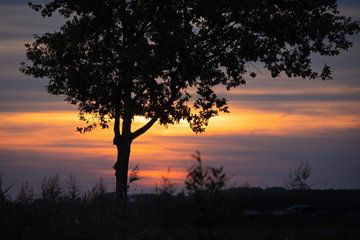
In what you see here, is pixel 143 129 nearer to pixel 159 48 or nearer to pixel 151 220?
pixel 159 48

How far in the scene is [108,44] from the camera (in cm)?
3344

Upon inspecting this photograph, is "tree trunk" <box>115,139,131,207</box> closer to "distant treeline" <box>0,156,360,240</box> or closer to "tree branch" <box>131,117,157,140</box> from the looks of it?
"tree branch" <box>131,117,157,140</box>

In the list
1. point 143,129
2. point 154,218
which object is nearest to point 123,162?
point 143,129

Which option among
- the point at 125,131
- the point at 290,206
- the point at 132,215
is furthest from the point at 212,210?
the point at 125,131

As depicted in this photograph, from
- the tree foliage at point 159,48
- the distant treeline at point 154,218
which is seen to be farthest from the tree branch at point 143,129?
the distant treeline at point 154,218

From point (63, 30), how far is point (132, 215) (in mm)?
16029

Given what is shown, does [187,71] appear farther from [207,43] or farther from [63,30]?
[63,30]

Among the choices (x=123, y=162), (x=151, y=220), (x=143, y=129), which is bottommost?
(x=151, y=220)

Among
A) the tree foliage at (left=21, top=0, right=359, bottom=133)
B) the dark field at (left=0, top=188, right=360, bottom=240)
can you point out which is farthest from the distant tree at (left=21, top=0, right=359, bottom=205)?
the dark field at (left=0, top=188, right=360, bottom=240)

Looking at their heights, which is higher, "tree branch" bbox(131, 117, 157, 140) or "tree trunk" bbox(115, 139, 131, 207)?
"tree branch" bbox(131, 117, 157, 140)

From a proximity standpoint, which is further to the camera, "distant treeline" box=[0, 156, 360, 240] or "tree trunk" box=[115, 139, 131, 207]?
"tree trunk" box=[115, 139, 131, 207]

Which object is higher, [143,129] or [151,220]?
[143,129]

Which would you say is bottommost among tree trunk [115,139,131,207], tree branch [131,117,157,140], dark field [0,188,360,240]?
dark field [0,188,360,240]

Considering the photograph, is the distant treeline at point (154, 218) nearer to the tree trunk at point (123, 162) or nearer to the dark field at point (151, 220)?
the dark field at point (151, 220)
